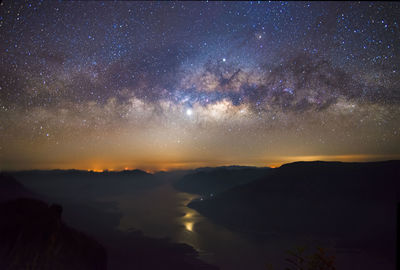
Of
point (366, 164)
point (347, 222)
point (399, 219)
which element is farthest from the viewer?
point (366, 164)

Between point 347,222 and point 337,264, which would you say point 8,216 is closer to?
point 337,264

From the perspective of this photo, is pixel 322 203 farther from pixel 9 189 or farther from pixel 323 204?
pixel 9 189

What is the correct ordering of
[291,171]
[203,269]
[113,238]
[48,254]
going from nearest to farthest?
[48,254] → [203,269] → [113,238] → [291,171]

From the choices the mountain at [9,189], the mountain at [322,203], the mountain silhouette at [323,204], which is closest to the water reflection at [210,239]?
the mountain silhouette at [323,204]

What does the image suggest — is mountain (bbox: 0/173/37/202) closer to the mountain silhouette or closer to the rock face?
the rock face

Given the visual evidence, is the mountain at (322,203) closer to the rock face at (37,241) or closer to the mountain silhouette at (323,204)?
the mountain silhouette at (323,204)

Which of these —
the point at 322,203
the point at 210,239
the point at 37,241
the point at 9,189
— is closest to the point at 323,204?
the point at 322,203

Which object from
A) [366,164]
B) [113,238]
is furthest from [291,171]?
[113,238]
